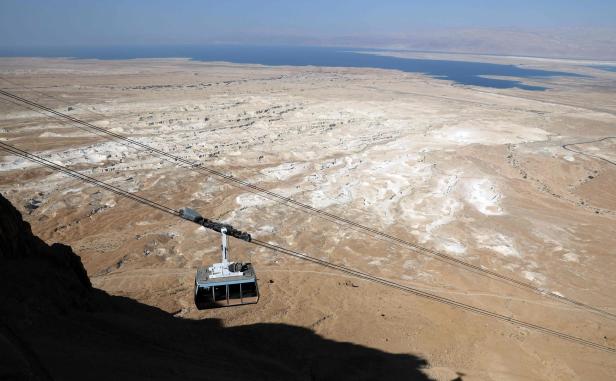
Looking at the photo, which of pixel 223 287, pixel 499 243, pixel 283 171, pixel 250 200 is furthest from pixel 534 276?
pixel 283 171

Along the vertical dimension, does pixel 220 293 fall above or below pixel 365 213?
above

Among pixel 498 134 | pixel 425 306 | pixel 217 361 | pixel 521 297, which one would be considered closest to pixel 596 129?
pixel 498 134

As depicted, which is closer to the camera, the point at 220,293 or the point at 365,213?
the point at 220,293

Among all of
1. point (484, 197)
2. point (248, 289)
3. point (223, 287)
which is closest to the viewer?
point (223, 287)

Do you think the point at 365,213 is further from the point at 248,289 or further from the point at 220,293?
the point at 220,293

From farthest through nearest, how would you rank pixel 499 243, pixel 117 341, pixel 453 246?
pixel 499 243
pixel 453 246
pixel 117 341

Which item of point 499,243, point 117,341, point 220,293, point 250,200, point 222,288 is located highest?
point 117,341

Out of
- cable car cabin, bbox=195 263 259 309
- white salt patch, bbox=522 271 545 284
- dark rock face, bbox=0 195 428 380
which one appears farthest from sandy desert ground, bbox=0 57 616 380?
cable car cabin, bbox=195 263 259 309

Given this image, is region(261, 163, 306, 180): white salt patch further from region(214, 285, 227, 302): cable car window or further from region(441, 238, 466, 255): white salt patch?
region(214, 285, 227, 302): cable car window
